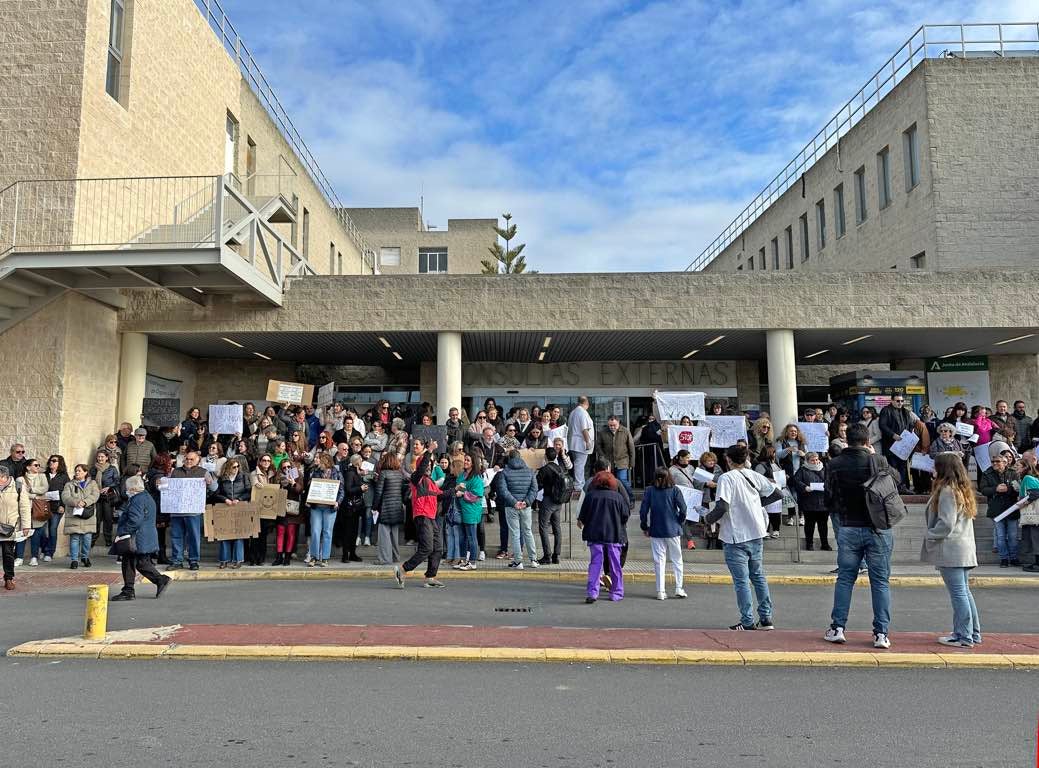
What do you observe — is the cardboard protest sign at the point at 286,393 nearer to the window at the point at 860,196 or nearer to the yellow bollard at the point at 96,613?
the yellow bollard at the point at 96,613

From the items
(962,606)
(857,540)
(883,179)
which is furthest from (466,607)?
(883,179)

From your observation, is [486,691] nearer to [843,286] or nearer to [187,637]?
[187,637]

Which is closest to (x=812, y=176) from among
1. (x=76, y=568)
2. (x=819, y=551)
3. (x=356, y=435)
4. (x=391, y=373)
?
(x=391, y=373)

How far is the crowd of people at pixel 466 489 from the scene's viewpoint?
951 centimetres

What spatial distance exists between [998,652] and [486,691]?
4516mm

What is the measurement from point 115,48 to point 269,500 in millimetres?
10300

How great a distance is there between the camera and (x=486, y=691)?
5820 millimetres

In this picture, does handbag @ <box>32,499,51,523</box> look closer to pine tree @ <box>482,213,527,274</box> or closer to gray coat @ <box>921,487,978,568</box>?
gray coat @ <box>921,487,978,568</box>

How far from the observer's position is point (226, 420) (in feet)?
49.8

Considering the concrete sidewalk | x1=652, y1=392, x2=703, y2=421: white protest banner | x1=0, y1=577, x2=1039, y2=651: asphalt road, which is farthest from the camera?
x1=652, y1=392, x2=703, y2=421: white protest banner

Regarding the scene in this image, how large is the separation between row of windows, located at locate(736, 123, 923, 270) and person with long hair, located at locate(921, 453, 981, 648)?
19682mm

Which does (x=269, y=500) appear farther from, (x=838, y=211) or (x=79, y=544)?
(x=838, y=211)

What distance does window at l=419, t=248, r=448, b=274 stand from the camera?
5181 centimetres

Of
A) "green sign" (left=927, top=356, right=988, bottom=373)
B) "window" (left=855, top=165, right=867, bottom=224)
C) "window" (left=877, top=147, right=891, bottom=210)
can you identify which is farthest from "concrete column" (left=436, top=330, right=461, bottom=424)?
"window" (left=855, top=165, right=867, bottom=224)
